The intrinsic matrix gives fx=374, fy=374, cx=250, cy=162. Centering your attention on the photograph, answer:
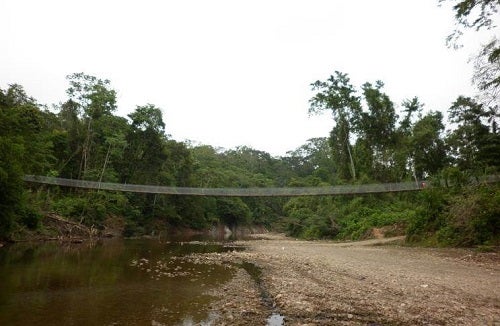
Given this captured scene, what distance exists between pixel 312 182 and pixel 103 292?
108 feet

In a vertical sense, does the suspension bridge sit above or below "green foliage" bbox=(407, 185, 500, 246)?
above

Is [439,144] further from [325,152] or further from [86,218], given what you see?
[325,152]

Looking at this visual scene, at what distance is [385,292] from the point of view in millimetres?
5469

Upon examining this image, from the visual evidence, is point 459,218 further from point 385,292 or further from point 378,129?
point 378,129

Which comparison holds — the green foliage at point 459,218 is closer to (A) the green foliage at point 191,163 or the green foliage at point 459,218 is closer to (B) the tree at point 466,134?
(A) the green foliage at point 191,163

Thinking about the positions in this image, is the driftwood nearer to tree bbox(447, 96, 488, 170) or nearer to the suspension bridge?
the suspension bridge

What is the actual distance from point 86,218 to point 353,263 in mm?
17863

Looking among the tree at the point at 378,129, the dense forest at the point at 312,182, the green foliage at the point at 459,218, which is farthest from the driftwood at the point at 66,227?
the tree at the point at 378,129

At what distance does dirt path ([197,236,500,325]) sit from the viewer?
4.14m

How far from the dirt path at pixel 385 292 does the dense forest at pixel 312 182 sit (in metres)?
3.91

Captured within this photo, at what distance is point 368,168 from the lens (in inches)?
1038

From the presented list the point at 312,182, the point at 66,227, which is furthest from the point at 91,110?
the point at 312,182

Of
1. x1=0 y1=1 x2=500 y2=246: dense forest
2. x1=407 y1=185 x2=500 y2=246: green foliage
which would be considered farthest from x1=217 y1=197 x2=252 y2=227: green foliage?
x1=407 y1=185 x2=500 y2=246: green foliage

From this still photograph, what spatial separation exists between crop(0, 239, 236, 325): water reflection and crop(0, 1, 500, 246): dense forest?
6.50m
